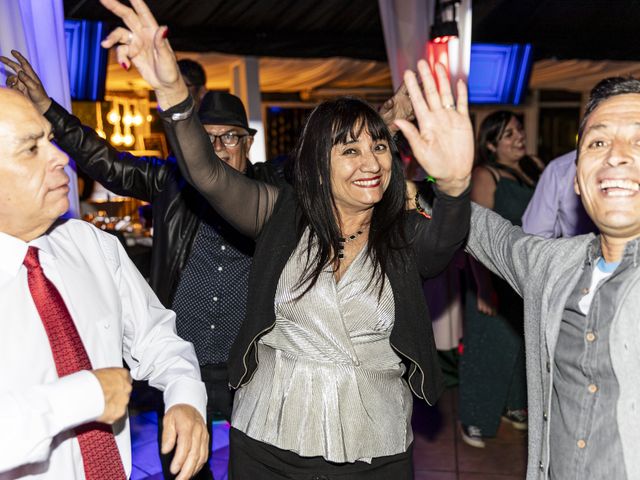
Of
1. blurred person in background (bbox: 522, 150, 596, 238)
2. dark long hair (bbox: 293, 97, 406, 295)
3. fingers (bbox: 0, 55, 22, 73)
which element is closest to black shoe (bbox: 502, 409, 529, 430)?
blurred person in background (bbox: 522, 150, 596, 238)

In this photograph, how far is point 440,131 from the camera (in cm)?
152

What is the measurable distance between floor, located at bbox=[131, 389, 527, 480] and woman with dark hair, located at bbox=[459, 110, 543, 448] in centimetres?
10

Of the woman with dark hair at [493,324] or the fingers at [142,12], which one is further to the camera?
the woman with dark hair at [493,324]

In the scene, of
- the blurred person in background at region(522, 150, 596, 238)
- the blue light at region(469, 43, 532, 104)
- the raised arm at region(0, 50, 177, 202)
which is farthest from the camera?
the blue light at region(469, 43, 532, 104)

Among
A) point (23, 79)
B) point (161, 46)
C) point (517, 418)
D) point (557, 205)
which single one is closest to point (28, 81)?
point (23, 79)

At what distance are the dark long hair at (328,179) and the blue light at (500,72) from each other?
5674 millimetres

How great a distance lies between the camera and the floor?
360 centimetres

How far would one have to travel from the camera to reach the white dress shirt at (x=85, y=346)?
1218 millimetres

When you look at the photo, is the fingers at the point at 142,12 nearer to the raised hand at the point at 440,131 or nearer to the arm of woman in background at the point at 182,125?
the arm of woman in background at the point at 182,125

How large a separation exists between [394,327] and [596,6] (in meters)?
7.80

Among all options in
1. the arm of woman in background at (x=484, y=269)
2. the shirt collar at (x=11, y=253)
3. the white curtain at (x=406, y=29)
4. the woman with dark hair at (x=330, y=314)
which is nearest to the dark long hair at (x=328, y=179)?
the woman with dark hair at (x=330, y=314)

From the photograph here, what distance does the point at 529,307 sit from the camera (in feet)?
5.48

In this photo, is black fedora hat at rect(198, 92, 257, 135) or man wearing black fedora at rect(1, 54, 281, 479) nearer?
man wearing black fedora at rect(1, 54, 281, 479)

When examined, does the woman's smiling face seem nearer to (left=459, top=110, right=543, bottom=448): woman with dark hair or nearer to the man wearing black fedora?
the man wearing black fedora
